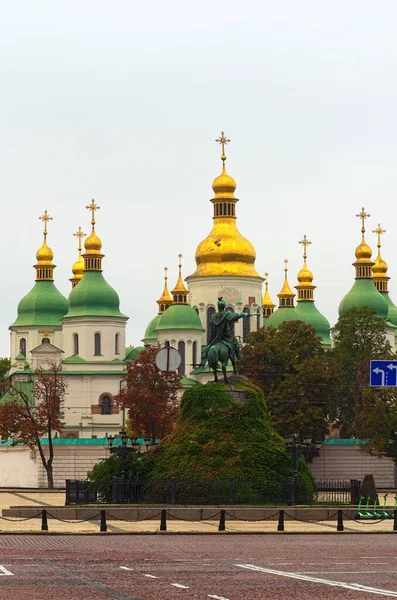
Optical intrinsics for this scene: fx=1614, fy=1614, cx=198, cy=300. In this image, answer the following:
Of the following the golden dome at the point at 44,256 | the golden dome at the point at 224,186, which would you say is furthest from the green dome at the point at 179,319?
the golden dome at the point at 44,256

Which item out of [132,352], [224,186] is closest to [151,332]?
[132,352]

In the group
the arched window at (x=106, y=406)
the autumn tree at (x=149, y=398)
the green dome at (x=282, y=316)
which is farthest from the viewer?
the green dome at (x=282, y=316)

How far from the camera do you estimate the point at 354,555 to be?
30.4 m

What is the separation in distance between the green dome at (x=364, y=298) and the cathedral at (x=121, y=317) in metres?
0.08

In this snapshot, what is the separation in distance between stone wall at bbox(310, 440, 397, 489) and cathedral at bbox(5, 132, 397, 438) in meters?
27.8

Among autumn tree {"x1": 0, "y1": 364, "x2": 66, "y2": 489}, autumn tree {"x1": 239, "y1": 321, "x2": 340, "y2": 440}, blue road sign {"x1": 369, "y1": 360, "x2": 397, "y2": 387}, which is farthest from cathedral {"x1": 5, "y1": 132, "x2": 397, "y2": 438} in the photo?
blue road sign {"x1": 369, "y1": 360, "x2": 397, "y2": 387}

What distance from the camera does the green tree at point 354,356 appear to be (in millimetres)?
92938

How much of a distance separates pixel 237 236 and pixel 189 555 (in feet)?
313

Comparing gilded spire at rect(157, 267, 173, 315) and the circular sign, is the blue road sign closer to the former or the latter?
the circular sign

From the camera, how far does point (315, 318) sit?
13100cm

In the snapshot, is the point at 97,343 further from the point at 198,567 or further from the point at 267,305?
the point at 198,567

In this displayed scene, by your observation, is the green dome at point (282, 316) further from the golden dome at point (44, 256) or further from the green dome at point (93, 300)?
the golden dome at point (44, 256)

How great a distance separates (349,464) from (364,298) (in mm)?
34656

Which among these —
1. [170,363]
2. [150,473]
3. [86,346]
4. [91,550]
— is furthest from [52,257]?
[91,550]
